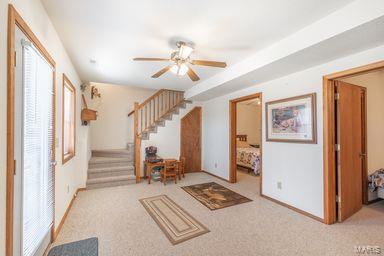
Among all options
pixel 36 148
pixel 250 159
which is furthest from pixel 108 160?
pixel 250 159

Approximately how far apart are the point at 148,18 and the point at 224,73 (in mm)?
1974

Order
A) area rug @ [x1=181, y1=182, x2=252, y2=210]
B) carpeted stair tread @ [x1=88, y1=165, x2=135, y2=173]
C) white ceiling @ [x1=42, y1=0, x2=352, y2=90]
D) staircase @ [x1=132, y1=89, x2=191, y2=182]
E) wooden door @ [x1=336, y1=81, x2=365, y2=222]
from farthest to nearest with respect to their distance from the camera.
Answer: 1. staircase @ [x1=132, y1=89, x2=191, y2=182]
2. carpeted stair tread @ [x1=88, y1=165, x2=135, y2=173]
3. area rug @ [x1=181, y1=182, x2=252, y2=210]
4. wooden door @ [x1=336, y1=81, x2=365, y2=222]
5. white ceiling @ [x1=42, y1=0, x2=352, y2=90]

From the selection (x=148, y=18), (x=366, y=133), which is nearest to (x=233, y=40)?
(x=148, y=18)

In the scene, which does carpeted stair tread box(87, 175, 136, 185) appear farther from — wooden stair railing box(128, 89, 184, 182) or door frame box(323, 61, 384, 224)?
door frame box(323, 61, 384, 224)

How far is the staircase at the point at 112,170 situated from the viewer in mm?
4163

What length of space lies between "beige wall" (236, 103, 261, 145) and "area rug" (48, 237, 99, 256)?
6.23 metres

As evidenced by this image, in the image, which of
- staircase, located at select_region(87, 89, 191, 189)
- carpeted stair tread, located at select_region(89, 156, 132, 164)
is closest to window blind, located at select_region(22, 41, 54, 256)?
staircase, located at select_region(87, 89, 191, 189)

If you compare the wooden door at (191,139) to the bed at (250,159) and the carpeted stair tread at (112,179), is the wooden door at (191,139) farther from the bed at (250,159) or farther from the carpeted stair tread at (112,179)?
the carpeted stair tread at (112,179)

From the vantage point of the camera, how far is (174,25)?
2.06 m

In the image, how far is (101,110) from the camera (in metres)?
5.61

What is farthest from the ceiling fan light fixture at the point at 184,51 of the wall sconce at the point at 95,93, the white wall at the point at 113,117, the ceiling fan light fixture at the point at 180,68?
the white wall at the point at 113,117

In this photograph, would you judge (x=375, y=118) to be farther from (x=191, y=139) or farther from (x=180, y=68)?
(x=191, y=139)

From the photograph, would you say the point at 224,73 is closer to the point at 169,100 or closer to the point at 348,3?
the point at 348,3

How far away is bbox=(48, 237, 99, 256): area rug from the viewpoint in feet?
6.04
